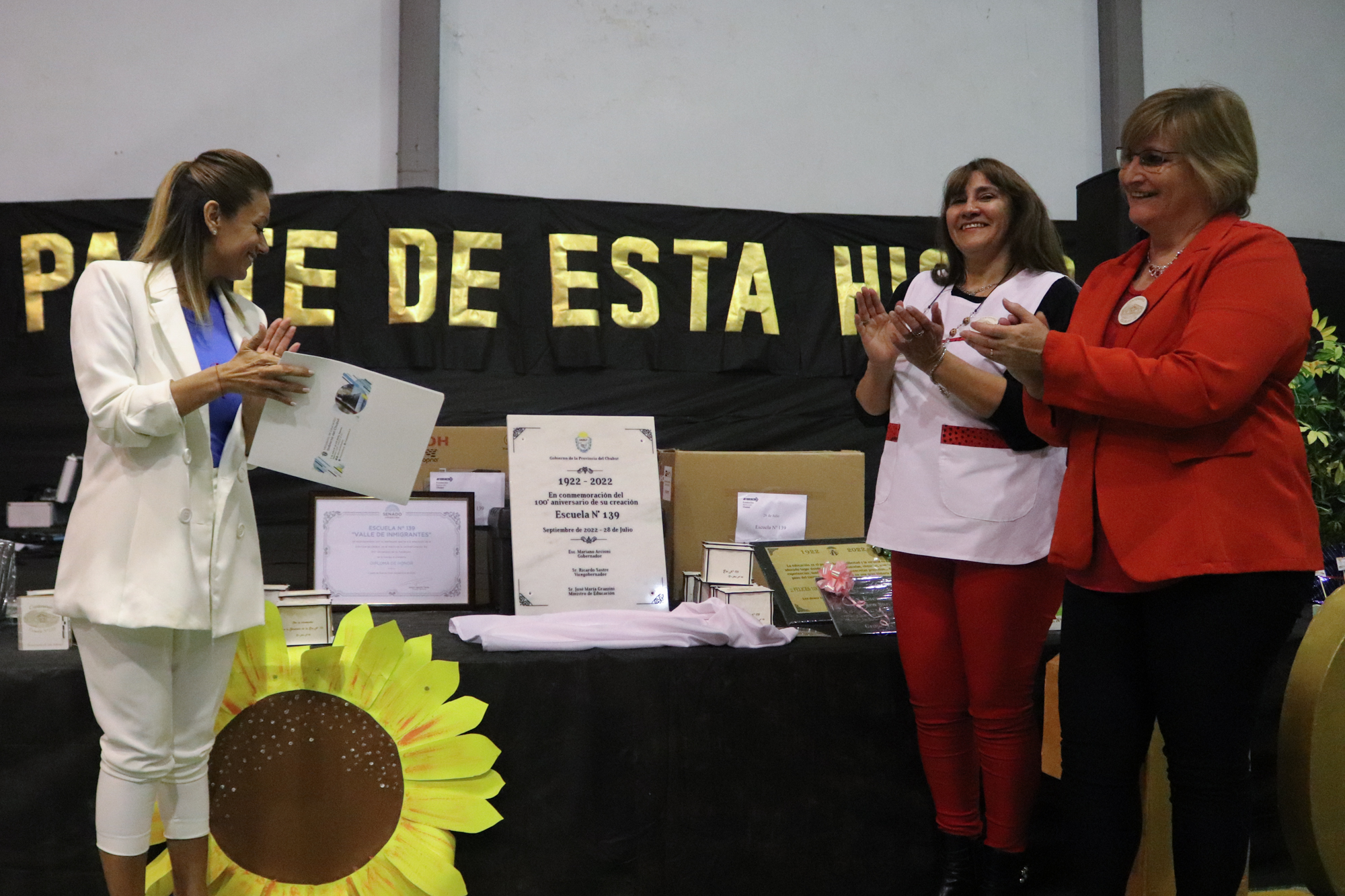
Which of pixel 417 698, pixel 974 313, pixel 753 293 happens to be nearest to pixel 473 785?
pixel 417 698

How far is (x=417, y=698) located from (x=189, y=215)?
95 centimetres

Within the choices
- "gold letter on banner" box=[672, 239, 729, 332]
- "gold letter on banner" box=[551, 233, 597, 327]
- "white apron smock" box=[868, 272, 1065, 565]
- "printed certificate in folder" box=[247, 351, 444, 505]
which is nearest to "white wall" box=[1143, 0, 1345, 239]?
"gold letter on banner" box=[672, 239, 729, 332]

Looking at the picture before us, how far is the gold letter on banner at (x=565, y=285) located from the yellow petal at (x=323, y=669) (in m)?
2.58

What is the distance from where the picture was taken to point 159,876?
1.77 m

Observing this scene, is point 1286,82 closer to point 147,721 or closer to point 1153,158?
point 1153,158

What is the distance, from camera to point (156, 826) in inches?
69.0

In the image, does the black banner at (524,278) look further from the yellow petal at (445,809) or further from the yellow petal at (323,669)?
the yellow petal at (445,809)

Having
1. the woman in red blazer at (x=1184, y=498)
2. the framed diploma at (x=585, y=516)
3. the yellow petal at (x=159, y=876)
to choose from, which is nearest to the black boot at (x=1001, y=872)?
the woman in red blazer at (x=1184, y=498)

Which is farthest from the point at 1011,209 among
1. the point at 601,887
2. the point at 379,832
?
the point at 379,832

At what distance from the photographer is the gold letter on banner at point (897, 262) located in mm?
4582

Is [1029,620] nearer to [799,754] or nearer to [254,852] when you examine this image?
[799,754]

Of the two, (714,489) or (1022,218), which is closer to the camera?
(1022,218)

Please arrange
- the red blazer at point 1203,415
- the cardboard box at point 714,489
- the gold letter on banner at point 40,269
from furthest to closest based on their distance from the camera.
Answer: the gold letter on banner at point 40,269, the cardboard box at point 714,489, the red blazer at point 1203,415

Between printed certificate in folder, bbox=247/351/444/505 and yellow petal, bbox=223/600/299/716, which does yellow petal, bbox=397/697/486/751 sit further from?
printed certificate in folder, bbox=247/351/444/505
